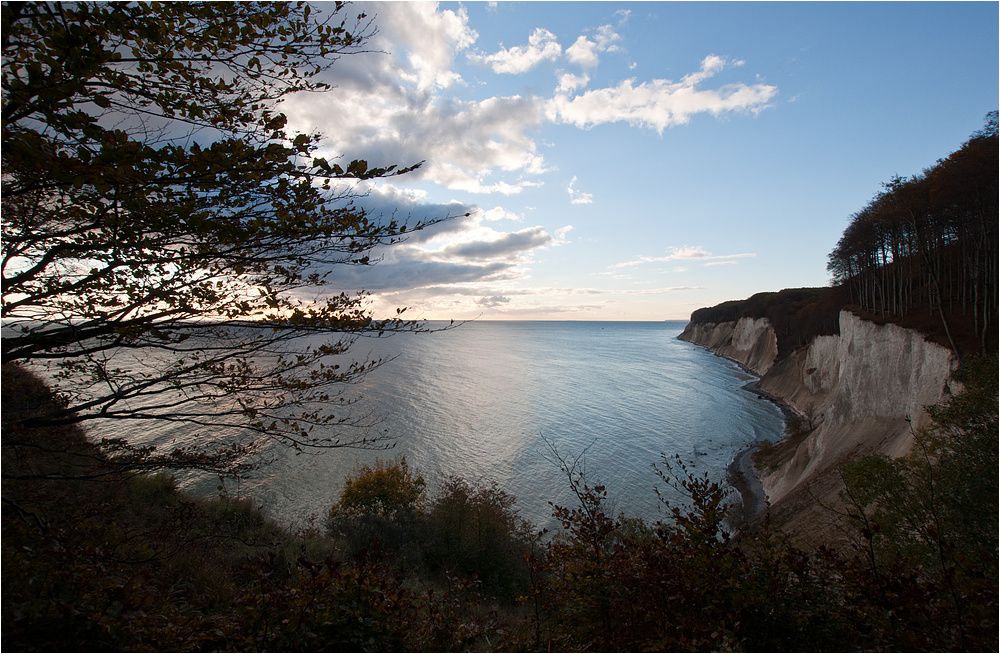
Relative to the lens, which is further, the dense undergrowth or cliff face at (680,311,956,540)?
cliff face at (680,311,956,540)

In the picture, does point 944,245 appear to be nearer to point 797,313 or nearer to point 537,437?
point 797,313

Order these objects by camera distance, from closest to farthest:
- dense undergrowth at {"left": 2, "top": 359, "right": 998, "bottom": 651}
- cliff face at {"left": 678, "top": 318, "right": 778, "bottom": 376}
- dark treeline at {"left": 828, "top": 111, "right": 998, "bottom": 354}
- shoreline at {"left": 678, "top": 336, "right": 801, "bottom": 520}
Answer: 1. dense undergrowth at {"left": 2, "top": 359, "right": 998, "bottom": 651}
2. dark treeline at {"left": 828, "top": 111, "right": 998, "bottom": 354}
3. shoreline at {"left": 678, "top": 336, "right": 801, "bottom": 520}
4. cliff face at {"left": 678, "top": 318, "right": 778, "bottom": 376}

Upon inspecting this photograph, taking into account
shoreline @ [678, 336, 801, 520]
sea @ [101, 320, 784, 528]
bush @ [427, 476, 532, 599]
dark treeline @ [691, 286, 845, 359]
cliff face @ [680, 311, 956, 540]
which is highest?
dark treeline @ [691, 286, 845, 359]

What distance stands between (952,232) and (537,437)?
32.7m

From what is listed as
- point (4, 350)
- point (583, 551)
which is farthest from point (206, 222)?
point (583, 551)

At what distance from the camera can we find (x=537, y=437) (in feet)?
121

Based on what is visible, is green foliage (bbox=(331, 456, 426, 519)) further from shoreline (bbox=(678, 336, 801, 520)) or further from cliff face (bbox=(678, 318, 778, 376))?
cliff face (bbox=(678, 318, 778, 376))

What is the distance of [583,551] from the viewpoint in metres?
6.39

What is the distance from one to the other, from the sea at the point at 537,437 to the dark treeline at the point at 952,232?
48.9ft

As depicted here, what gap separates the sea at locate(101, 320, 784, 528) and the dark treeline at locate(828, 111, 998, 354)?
14.9 m

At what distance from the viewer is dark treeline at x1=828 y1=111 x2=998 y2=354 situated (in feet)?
62.2

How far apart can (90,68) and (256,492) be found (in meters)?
26.1

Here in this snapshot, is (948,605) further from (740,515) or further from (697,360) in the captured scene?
(697,360)

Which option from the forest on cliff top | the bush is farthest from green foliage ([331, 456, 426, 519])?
the forest on cliff top
